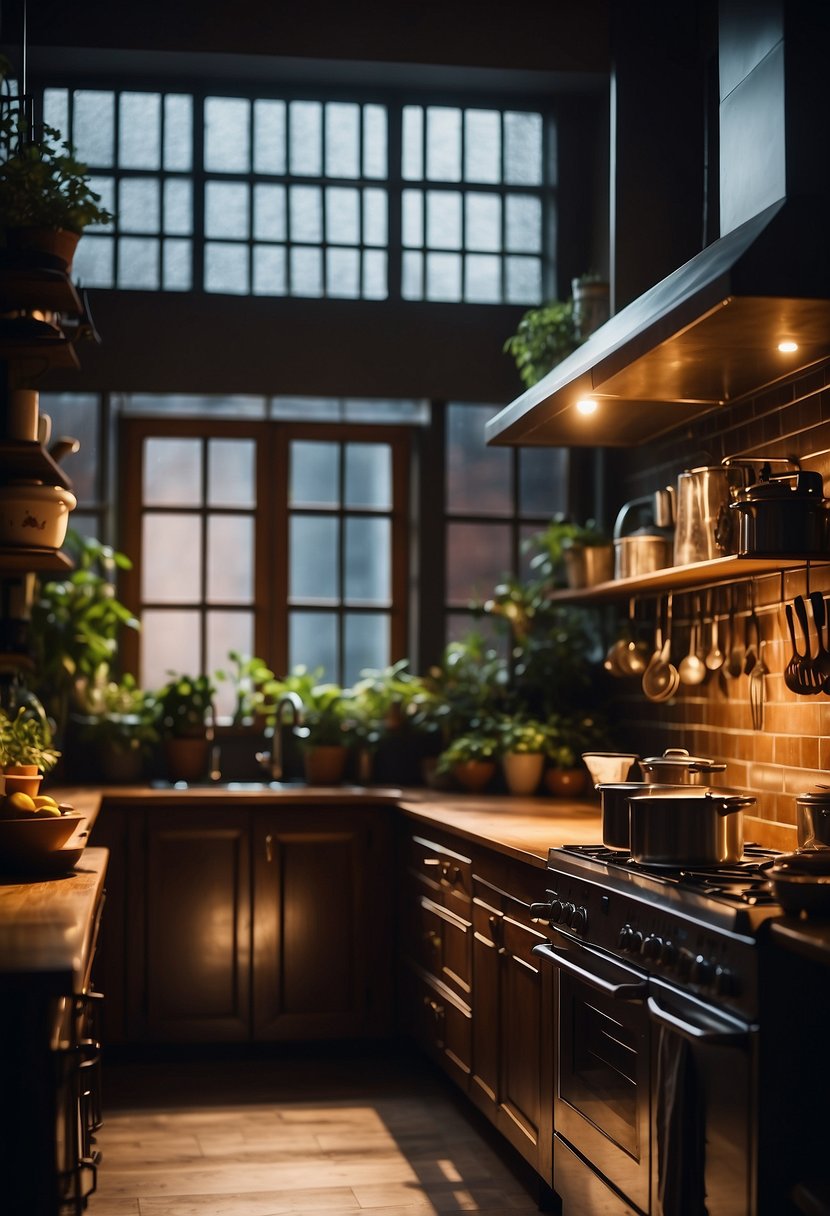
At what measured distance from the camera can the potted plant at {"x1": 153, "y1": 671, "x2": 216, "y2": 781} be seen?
17.6 ft

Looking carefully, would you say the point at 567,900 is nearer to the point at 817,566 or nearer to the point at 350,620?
the point at 817,566

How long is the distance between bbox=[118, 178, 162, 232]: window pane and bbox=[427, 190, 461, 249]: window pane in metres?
1.08

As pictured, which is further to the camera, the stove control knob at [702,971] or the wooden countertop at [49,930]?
the stove control knob at [702,971]

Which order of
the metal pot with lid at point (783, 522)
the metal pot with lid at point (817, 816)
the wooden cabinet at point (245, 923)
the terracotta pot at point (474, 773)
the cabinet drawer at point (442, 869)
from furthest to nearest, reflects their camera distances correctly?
the terracotta pot at point (474, 773)
the wooden cabinet at point (245, 923)
the cabinet drawer at point (442, 869)
the metal pot with lid at point (783, 522)
the metal pot with lid at point (817, 816)

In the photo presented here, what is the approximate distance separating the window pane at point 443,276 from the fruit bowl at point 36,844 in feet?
11.0

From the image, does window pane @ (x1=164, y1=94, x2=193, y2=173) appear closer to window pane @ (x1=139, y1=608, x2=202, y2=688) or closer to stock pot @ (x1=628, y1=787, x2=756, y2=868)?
window pane @ (x1=139, y1=608, x2=202, y2=688)

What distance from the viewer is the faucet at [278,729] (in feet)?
17.5

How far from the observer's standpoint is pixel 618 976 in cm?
280

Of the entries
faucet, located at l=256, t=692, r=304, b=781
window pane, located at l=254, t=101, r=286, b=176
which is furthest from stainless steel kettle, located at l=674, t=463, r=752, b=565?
window pane, located at l=254, t=101, r=286, b=176

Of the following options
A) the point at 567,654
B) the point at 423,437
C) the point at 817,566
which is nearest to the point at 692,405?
the point at 817,566

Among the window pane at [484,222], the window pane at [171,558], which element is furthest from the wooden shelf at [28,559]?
the window pane at [484,222]

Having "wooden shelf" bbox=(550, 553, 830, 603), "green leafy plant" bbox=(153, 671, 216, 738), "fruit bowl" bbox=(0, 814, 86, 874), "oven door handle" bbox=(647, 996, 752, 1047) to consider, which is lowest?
"oven door handle" bbox=(647, 996, 752, 1047)

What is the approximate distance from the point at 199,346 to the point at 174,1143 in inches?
118

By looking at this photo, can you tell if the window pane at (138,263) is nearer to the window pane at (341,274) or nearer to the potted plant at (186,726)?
the window pane at (341,274)
